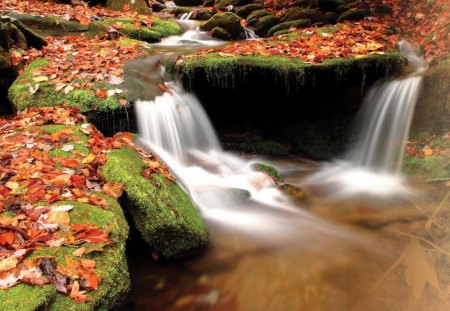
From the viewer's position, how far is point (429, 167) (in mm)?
5875

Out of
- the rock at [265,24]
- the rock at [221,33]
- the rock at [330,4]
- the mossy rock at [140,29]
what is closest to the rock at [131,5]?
the mossy rock at [140,29]

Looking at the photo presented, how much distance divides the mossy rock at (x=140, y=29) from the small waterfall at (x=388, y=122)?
617 centimetres

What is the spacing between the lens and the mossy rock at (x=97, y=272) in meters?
2.22

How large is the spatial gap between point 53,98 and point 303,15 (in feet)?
25.0

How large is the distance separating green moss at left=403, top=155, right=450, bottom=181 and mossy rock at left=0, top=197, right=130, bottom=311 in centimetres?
499

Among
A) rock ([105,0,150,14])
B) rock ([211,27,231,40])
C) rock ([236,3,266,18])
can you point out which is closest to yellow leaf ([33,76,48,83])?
rock ([211,27,231,40])

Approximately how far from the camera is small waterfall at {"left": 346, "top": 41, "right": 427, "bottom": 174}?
653 cm

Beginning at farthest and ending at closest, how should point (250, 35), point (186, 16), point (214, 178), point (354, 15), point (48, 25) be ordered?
point (186, 16) < point (250, 35) < point (354, 15) < point (48, 25) < point (214, 178)

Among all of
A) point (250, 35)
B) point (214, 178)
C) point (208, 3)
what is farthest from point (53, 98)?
point (208, 3)

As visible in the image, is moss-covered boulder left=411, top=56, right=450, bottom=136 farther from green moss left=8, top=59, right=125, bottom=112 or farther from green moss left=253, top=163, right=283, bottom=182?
green moss left=8, top=59, right=125, bottom=112

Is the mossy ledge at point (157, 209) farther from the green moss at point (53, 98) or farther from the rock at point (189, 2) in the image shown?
the rock at point (189, 2)

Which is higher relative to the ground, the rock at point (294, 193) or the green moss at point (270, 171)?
the green moss at point (270, 171)

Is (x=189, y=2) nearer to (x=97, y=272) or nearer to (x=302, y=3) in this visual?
(x=302, y=3)

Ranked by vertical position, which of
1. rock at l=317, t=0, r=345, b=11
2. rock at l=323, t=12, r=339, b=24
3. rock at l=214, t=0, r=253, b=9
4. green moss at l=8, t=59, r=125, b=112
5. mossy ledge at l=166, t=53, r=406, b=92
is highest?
rock at l=214, t=0, r=253, b=9
